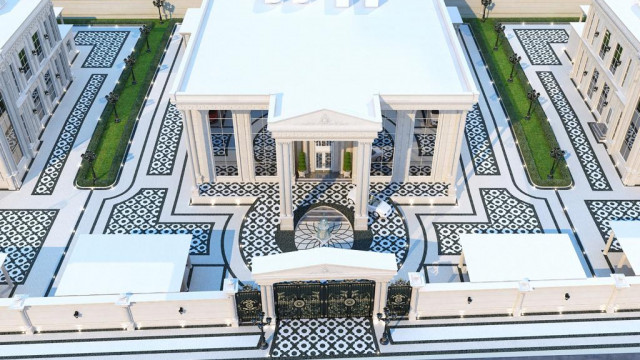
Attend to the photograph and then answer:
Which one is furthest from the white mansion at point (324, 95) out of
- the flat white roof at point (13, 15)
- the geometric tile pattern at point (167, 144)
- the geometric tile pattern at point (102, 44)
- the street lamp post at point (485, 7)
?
the street lamp post at point (485, 7)

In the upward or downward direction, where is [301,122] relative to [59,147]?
upward

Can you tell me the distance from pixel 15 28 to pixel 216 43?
1410 centimetres

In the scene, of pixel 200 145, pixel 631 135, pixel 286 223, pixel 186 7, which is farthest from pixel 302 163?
pixel 186 7

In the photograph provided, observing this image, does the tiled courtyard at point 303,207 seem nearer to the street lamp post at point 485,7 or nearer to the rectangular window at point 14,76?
the rectangular window at point 14,76

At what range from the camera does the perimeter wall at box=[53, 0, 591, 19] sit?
5934 centimetres

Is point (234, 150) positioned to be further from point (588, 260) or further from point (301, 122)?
point (588, 260)

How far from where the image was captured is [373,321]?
2995 cm

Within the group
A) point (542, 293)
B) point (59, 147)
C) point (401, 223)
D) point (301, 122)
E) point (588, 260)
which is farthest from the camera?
point (59, 147)

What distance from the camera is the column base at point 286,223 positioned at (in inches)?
1421

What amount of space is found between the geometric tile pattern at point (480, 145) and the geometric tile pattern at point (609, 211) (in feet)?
21.6

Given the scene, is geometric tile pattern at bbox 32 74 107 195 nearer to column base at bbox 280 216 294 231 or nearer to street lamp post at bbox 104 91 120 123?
street lamp post at bbox 104 91 120 123

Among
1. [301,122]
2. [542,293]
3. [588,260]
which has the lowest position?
[588,260]

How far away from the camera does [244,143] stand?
37.3m

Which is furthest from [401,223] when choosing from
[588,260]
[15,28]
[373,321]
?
[15,28]
